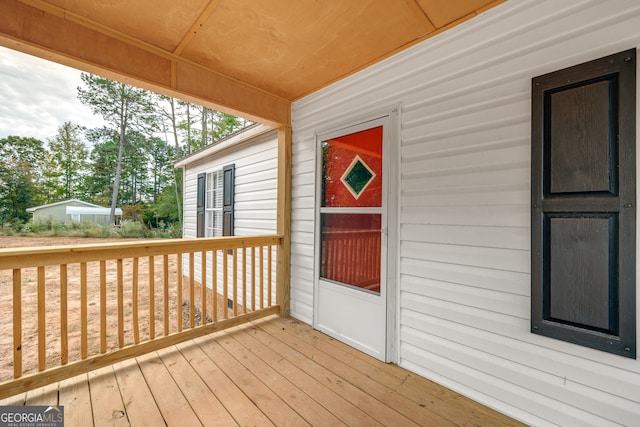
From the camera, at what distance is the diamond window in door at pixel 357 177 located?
7.85 ft

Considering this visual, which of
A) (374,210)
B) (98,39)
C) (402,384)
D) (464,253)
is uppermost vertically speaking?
(98,39)

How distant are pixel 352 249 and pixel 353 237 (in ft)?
0.39

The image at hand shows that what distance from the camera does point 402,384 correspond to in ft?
6.16

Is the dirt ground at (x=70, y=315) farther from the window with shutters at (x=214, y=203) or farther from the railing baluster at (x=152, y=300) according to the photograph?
the window with shutters at (x=214, y=203)

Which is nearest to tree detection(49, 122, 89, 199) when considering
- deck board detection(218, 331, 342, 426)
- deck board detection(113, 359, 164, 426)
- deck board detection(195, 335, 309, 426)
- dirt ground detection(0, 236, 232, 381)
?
dirt ground detection(0, 236, 232, 381)

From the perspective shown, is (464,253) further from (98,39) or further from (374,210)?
(98,39)

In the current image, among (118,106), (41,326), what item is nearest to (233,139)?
(41,326)

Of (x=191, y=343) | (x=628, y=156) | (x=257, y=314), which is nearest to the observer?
(x=628, y=156)

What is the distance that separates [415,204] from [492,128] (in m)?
0.70

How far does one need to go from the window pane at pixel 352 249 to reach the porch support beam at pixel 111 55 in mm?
1561

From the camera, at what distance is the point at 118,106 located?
11250 millimetres

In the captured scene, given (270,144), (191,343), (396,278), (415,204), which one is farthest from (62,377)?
(270,144)

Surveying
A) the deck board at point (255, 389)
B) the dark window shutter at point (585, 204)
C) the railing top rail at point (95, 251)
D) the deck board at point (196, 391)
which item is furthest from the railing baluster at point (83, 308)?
the dark window shutter at point (585, 204)

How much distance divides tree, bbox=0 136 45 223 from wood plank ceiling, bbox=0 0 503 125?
328cm
